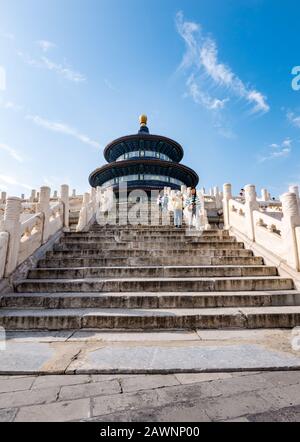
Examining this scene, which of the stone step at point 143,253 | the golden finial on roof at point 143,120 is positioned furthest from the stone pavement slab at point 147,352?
the golden finial on roof at point 143,120

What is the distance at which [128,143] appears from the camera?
105 feet

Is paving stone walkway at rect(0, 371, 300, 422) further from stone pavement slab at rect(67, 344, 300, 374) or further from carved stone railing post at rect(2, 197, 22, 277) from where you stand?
carved stone railing post at rect(2, 197, 22, 277)

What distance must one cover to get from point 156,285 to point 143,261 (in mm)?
1315

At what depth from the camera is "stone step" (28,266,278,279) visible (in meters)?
5.56

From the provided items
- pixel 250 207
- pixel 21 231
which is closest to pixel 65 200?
pixel 21 231

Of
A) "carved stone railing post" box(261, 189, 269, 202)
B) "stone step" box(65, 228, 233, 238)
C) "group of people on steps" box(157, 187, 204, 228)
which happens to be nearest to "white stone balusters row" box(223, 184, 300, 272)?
"stone step" box(65, 228, 233, 238)

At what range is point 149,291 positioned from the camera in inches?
195

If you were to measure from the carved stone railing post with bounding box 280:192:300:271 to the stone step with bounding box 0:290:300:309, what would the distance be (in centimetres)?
104

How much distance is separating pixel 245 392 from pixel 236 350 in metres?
0.90

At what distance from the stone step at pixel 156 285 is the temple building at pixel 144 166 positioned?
75.1 feet

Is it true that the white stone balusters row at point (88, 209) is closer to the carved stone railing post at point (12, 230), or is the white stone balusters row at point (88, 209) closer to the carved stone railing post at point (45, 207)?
the carved stone railing post at point (45, 207)

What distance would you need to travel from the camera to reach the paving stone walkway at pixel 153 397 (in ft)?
6.03
